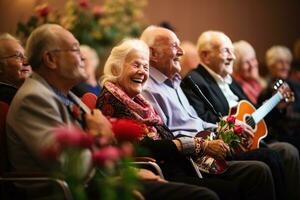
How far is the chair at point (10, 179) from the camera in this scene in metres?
2.57

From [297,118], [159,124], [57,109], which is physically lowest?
[297,118]

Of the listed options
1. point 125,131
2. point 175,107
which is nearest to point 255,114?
point 175,107

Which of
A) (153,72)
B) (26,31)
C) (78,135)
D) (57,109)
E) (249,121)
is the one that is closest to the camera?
(78,135)

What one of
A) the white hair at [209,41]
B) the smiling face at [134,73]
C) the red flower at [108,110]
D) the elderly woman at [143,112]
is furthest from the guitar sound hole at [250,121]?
the red flower at [108,110]

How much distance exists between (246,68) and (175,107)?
184 centimetres

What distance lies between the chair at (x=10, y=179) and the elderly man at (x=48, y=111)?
45 mm

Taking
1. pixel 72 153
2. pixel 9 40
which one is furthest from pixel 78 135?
pixel 9 40

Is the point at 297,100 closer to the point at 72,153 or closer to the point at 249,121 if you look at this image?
the point at 249,121

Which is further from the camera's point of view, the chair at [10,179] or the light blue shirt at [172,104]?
the light blue shirt at [172,104]

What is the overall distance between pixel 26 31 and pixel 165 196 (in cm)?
Answer: 255

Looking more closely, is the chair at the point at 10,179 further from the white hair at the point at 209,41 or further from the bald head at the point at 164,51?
the white hair at the point at 209,41

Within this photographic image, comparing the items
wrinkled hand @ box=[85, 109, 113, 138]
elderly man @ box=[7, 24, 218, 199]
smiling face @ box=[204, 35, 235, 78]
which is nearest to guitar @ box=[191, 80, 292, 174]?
smiling face @ box=[204, 35, 235, 78]

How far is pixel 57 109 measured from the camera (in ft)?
9.13

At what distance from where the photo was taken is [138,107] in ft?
11.3
